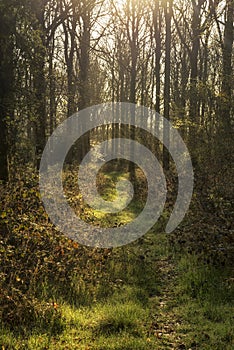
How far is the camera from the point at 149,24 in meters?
26.8

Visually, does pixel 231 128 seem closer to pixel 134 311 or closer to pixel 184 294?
pixel 184 294

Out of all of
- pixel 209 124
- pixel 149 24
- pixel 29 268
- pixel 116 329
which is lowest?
pixel 116 329

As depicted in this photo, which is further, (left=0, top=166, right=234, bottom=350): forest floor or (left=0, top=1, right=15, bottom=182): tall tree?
(left=0, top=1, right=15, bottom=182): tall tree

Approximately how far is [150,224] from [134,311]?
6.44m

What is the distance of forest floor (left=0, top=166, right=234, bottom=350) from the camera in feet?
16.2

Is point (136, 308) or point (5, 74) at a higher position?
point (5, 74)

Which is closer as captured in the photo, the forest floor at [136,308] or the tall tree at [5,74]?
the forest floor at [136,308]

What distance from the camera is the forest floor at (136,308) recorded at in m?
4.93

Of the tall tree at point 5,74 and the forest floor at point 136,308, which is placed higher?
the tall tree at point 5,74

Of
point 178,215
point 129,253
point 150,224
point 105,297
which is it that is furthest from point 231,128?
point 105,297

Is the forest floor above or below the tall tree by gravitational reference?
below

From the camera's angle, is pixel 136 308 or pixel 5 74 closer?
pixel 136 308

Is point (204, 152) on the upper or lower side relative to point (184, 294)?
upper

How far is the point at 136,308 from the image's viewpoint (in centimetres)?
593
